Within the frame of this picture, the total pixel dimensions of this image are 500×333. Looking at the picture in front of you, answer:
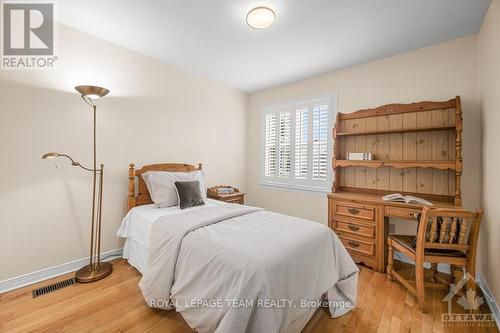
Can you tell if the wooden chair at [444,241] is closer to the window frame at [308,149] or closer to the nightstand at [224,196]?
the window frame at [308,149]

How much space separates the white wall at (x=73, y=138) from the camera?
2016 millimetres

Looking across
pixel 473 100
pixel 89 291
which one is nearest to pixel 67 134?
pixel 89 291

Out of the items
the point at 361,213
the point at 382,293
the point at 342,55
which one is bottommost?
the point at 382,293

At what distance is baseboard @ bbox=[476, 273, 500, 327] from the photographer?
5.47ft

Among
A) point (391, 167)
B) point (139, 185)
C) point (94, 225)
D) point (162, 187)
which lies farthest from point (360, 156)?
point (94, 225)

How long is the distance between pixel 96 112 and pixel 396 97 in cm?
369

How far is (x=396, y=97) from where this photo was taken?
2777 mm

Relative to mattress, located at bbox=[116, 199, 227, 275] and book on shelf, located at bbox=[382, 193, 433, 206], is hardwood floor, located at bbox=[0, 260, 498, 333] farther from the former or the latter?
book on shelf, located at bbox=[382, 193, 433, 206]

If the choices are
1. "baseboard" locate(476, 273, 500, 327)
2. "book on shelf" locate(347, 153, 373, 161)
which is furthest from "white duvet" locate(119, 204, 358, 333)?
"book on shelf" locate(347, 153, 373, 161)

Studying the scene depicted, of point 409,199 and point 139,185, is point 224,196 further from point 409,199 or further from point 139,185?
point 409,199

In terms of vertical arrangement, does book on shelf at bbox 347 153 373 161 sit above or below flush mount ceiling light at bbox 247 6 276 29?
below

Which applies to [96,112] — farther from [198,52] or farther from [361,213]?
[361,213]

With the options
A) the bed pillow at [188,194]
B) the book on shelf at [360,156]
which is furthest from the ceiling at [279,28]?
the bed pillow at [188,194]

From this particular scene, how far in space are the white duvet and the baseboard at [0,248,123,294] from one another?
115 centimetres
